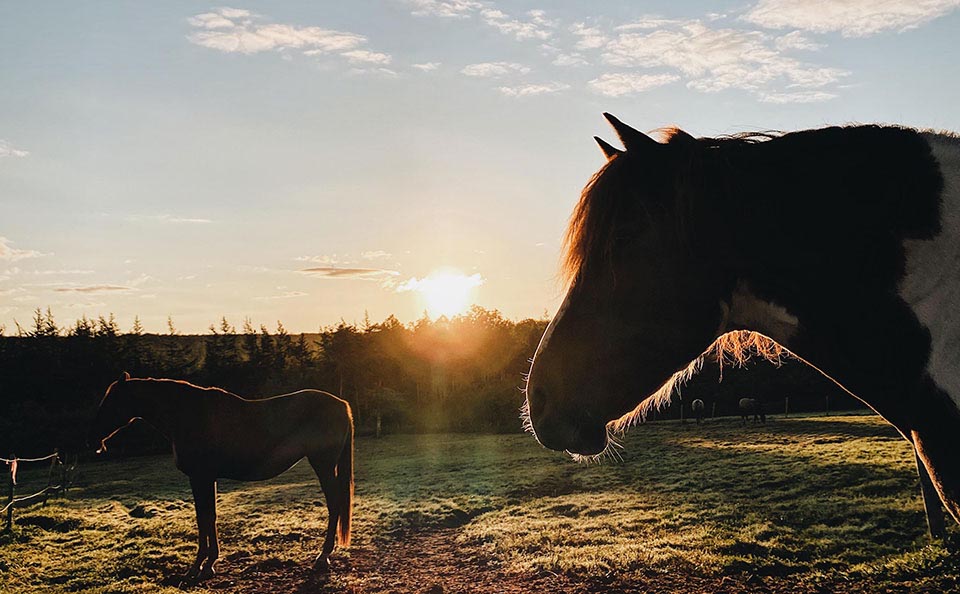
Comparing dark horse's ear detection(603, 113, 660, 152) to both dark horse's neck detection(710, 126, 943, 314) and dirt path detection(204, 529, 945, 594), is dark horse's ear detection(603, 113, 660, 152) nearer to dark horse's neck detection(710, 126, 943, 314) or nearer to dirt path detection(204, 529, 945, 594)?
dark horse's neck detection(710, 126, 943, 314)

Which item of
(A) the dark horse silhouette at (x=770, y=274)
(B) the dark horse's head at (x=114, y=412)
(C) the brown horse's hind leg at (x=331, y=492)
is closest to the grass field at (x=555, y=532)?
(C) the brown horse's hind leg at (x=331, y=492)

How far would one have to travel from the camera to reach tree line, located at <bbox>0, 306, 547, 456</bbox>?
30.7 meters

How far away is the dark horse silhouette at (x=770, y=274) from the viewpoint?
4.29 ft

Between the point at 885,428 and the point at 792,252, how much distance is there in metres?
25.1

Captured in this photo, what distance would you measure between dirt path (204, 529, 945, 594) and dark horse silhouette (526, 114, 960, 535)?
6463 mm

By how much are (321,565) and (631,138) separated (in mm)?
8827

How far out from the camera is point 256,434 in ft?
30.3

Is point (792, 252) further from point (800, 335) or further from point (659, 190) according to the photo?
point (659, 190)

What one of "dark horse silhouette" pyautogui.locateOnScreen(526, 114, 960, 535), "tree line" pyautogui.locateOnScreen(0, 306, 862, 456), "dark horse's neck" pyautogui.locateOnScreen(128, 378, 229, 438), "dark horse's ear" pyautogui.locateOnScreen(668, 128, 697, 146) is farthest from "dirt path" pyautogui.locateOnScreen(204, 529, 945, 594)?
"tree line" pyautogui.locateOnScreen(0, 306, 862, 456)

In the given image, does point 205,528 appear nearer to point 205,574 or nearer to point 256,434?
point 205,574

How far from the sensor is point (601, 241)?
58.1 inches

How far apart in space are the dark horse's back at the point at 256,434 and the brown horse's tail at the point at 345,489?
11 centimetres

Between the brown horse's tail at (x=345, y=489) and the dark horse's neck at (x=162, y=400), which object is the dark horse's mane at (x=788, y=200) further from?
the dark horse's neck at (x=162, y=400)

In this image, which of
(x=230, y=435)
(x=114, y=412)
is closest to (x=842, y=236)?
(x=230, y=435)
